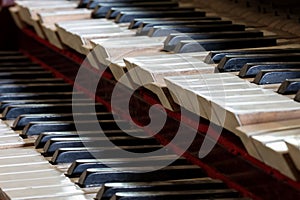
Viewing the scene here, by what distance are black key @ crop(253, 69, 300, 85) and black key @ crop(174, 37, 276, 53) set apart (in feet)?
1.31

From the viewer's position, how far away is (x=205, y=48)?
8.05 ft

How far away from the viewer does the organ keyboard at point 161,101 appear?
5.90ft

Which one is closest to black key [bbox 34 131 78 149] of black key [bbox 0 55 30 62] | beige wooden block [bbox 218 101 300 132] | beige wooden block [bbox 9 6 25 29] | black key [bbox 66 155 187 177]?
black key [bbox 66 155 187 177]


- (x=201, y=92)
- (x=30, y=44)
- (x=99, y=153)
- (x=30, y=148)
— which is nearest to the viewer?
(x=201, y=92)

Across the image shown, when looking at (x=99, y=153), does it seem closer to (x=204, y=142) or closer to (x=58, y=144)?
(x=58, y=144)

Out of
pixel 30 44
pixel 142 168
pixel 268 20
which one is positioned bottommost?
pixel 30 44

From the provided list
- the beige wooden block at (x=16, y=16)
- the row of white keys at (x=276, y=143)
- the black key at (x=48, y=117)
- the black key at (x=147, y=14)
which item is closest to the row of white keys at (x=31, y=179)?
the black key at (x=48, y=117)

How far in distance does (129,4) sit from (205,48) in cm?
96

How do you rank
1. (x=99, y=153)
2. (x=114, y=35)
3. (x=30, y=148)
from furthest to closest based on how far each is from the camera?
(x=114, y=35) < (x=30, y=148) < (x=99, y=153)

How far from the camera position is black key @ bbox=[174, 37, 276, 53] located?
2441 mm

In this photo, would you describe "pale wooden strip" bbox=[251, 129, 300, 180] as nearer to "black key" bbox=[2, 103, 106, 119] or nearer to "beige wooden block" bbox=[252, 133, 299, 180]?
"beige wooden block" bbox=[252, 133, 299, 180]

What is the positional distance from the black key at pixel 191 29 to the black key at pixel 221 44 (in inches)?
7.5

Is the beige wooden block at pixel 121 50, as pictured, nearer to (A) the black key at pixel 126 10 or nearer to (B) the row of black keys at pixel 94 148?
(B) the row of black keys at pixel 94 148

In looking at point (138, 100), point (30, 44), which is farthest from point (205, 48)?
point (30, 44)
